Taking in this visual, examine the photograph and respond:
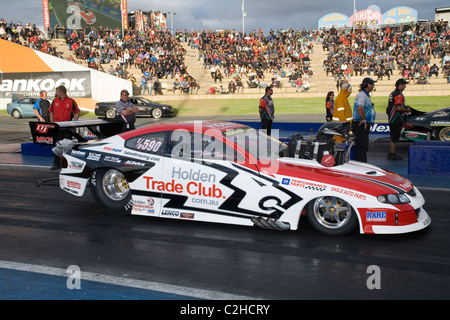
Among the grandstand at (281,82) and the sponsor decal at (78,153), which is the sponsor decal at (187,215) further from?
the grandstand at (281,82)

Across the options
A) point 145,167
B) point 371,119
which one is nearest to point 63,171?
point 145,167

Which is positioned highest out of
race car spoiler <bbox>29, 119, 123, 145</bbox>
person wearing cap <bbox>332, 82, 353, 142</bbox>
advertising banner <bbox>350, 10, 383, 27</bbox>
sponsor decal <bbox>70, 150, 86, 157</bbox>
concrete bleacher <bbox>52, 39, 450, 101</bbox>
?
advertising banner <bbox>350, 10, 383, 27</bbox>

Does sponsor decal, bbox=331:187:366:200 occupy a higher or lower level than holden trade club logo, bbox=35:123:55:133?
lower

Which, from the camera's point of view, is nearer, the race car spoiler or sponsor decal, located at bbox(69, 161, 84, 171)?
sponsor decal, located at bbox(69, 161, 84, 171)

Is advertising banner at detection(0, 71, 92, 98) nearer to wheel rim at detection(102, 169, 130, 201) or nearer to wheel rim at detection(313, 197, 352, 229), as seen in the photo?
wheel rim at detection(102, 169, 130, 201)

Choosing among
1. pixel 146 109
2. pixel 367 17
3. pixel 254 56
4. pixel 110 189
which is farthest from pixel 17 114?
pixel 367 17

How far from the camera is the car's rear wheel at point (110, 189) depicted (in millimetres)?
6047

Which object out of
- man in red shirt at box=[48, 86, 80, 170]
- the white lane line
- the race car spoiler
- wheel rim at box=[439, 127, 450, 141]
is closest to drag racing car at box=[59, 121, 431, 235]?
the white lane line

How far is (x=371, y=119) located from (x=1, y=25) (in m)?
33.0

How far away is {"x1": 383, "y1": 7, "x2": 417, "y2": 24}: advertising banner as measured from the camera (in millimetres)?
46875

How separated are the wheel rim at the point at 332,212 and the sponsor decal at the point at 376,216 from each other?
0.67 ft

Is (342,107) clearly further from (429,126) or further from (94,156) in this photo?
(94,156)

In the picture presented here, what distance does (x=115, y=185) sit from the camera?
6.14m

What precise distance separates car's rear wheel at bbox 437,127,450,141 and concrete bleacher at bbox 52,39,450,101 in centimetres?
1677
